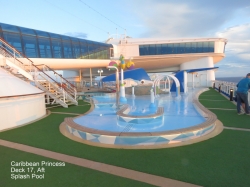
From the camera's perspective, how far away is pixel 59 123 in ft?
24.4

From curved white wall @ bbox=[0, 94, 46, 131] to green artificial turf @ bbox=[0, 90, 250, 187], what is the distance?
1350mm

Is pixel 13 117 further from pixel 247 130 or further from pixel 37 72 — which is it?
pixel 247 130

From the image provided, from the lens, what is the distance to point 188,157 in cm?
396

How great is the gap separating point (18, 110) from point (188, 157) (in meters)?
6.46

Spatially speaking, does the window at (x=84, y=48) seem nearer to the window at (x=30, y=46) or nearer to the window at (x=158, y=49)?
the window at (x=30, y=46)

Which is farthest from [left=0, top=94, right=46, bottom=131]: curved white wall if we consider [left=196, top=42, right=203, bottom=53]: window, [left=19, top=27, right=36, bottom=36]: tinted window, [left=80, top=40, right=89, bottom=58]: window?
[left=196, top=42, right=203, bottom=53]: window

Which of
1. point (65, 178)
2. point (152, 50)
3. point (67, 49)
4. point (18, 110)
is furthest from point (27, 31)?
point (152, 50)

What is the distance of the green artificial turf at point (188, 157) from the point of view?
320 cm

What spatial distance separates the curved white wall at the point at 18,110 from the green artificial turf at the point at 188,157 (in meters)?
1.35

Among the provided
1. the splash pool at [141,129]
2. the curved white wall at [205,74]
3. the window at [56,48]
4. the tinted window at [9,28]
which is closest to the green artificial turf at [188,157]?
the splash pool at [141,129]

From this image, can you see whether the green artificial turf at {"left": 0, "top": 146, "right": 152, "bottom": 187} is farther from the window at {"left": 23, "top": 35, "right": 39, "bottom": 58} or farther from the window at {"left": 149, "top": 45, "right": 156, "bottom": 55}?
the window at {"left": 149, "top": 45, "right": 156, "bottom": 55}

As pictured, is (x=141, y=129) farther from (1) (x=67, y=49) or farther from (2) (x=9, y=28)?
(1) (x=67, y=49)

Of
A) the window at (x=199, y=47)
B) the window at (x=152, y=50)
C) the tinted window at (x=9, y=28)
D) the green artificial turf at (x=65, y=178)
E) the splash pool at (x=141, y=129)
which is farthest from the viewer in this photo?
the window at (x=152, y=50)

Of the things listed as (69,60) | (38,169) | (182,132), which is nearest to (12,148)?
(38,169)
